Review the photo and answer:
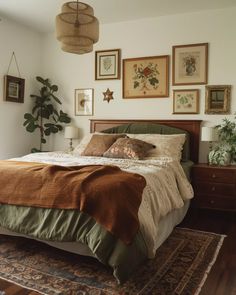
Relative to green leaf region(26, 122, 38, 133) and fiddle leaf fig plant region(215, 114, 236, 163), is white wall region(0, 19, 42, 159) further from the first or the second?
fiddle leaf fig plant region(215, 114, 236, 163)

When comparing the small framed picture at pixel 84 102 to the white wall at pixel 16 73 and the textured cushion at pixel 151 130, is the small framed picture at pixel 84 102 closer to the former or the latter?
the textured cushion at pixel 151 130

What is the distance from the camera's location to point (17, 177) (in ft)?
8.28

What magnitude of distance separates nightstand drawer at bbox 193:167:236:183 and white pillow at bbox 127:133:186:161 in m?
0.29

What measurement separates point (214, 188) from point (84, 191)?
6.84ft

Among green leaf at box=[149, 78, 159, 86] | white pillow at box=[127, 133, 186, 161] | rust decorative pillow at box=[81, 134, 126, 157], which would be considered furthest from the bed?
green leaf at box=[149, 78, 159, 86]

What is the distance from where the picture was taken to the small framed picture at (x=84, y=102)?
195 inches

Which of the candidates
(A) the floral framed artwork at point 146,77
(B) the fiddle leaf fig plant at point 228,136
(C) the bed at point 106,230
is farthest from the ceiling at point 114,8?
(C) the bed at point 106,230

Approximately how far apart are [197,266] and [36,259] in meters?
1.26

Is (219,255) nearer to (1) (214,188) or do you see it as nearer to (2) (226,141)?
(1) (214,188)

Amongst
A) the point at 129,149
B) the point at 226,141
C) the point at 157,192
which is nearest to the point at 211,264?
the point at 157,192

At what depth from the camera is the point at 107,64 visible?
4793 millimetres

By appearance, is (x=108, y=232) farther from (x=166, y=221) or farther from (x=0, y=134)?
(x=0, y=134)

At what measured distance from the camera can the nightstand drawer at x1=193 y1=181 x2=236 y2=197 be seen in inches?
143

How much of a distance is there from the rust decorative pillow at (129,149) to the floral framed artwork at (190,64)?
1.17m
